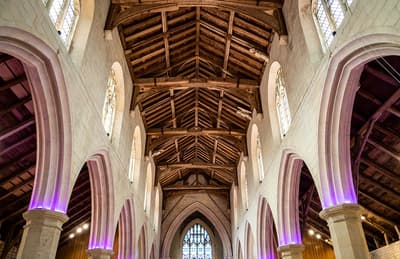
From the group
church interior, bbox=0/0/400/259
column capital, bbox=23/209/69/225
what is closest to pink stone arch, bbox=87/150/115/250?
church interior, bbox=0/0/400/259

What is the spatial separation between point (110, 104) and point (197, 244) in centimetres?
1408

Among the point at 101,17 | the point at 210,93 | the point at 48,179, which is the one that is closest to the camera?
the point at 48,179

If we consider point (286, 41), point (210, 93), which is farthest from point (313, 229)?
point (286, 41)

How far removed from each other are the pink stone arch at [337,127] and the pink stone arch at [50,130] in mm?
4718

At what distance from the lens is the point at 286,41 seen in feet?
26.2

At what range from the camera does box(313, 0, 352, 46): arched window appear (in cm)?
566

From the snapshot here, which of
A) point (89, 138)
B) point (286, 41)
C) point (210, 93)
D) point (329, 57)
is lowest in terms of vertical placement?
point (89, 138)

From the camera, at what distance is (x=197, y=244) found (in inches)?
797

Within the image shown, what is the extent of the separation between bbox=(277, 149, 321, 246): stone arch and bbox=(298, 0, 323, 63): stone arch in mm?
2694

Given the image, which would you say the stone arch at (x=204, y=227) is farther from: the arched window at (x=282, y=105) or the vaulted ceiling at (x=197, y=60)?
the arched window at (x=282, y=105)

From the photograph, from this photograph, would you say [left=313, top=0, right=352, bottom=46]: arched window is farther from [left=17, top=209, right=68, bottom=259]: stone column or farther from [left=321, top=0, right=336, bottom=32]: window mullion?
[left=17, top=209, right=68, bottom=259]: stone column

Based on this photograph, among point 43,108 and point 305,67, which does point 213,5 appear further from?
point 43,108

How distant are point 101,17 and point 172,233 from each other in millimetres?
14537

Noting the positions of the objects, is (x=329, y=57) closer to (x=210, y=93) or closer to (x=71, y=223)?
(x=210, y=93)
